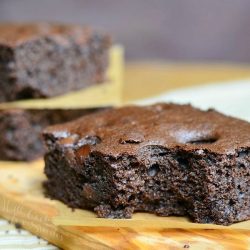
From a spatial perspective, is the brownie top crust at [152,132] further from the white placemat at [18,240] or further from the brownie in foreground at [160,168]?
the white placemat at [18,240]

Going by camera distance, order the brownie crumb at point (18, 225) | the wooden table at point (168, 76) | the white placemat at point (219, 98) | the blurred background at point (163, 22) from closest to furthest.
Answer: the brownie crumb at point (18, 225) → the white placemat at point (219, 98) → the wooden table at point (168, 76) → the blurred background at point (163, 22)

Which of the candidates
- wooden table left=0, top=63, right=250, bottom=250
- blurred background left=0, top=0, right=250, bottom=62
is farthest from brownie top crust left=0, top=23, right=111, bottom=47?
blurred background left=0, top=0, right=250, bottom=62

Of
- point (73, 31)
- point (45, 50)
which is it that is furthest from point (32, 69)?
point (73, 31)

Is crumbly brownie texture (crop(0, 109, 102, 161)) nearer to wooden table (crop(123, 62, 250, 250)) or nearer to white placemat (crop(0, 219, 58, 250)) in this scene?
white placemat (crop(0, 219, 58, 250))

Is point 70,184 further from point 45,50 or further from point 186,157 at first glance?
point 45,50

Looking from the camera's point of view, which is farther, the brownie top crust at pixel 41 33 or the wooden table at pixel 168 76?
the wooden table at pixel 168 76

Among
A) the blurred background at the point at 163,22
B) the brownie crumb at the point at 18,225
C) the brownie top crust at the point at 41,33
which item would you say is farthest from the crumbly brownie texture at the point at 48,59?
the blurred background at the point at 163,22

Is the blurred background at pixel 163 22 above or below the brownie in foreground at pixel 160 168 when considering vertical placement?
above
